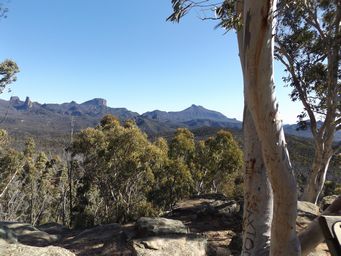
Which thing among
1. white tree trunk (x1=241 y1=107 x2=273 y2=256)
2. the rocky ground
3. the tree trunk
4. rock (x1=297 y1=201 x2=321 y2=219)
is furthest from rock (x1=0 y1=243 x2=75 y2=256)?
rock (x1=297 y1=201 x2=321 y2=219)

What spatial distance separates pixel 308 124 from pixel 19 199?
27.2m

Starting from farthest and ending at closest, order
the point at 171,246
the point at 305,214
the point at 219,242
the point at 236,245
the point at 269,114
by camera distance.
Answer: the point at 305,214 → the point at 219,242 → the point at 236,245 → the point at 171,246 → the point at 269,114

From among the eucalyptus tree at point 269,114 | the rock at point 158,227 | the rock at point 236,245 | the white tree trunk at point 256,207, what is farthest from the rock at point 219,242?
the eucalyptus tree at point 269,114

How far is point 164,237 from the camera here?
26.5ft

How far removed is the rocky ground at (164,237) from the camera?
7512 mm

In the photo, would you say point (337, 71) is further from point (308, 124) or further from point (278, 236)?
→ point (278, 236)

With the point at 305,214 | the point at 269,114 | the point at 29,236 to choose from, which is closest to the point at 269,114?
the point at 269,114

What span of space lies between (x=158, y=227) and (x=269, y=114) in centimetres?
646

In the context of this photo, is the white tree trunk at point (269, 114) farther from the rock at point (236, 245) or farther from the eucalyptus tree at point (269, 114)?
the rock at point (236, 245)

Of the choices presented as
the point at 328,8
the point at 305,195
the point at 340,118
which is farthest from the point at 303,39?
the point at 305,195

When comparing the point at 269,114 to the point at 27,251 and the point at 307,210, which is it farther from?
the point at 307,210

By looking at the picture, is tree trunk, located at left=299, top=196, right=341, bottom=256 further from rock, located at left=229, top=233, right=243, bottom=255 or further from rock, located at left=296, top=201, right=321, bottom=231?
rock, located at left=296, top=201, right=321, bottom=231

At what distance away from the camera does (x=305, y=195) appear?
13203 mm

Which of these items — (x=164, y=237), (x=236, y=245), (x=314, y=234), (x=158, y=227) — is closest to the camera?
(x=314, y=234)
